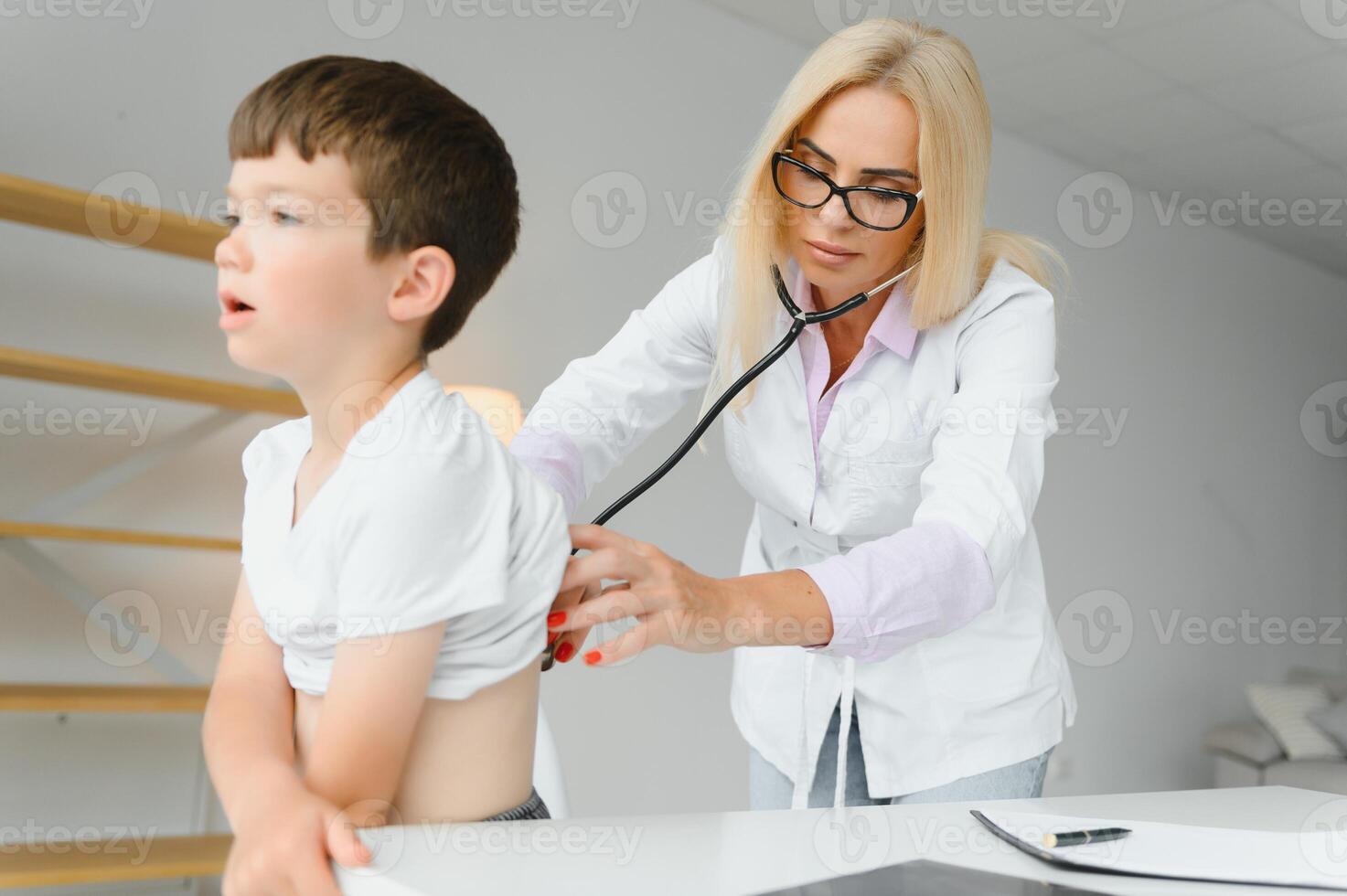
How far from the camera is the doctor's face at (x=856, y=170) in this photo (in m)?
1.26

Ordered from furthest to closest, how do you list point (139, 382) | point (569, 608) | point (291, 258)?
point (139, 382)
point (569, 608)
point (291, 258)

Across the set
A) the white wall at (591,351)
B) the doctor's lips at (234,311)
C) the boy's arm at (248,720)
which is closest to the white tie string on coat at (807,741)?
the boy's arm at (248,720)

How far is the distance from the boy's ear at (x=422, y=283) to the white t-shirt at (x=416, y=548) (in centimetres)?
5

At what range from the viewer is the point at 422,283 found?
84 cm

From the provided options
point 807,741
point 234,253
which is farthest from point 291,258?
point 807,741

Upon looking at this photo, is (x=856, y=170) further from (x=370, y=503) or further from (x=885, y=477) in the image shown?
(x=370, y=503)

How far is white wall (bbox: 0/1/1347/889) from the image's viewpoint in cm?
235

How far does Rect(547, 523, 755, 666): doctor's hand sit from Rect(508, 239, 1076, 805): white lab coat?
42 centimetres

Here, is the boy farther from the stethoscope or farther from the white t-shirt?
the stethoscope

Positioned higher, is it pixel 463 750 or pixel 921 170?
pixel 921 170

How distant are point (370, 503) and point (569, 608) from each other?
A: 20cm

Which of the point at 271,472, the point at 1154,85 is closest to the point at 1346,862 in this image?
the point at 271,472

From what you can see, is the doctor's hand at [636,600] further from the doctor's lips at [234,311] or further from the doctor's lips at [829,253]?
the doctor's lips at [829,253]

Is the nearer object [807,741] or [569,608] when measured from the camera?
[569,608]
